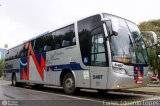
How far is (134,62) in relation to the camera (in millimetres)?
11039

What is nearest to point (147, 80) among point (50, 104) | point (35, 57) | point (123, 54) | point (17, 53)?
point (123, 54)

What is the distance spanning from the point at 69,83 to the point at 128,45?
356cm

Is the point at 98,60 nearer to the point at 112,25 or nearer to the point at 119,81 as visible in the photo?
the point at 119,81

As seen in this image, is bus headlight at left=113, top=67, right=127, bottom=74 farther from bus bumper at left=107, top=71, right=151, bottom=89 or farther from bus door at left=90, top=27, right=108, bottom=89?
bus door at left=90, top=27, right=108, bottom=89

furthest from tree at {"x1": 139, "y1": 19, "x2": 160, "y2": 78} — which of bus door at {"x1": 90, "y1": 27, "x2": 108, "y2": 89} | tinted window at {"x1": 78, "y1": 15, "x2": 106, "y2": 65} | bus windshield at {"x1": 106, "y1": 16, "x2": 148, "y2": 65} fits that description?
bus door at {"x1": 90, "y1": 27, "x2": 108, "y2": 89}

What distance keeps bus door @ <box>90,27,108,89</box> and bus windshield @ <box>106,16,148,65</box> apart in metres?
0.45

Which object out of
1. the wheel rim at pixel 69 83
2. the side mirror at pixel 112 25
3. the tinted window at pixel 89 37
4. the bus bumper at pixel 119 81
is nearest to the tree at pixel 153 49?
the wheel rim at pixel 69 83

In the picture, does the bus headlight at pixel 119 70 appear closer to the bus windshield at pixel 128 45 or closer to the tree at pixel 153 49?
the bus windshield at pixel 128 45

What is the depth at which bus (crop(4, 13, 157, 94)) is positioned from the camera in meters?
10.6

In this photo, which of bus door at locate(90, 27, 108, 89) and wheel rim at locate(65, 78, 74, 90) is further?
wheel rim at locate(65, 78, 74, 90)

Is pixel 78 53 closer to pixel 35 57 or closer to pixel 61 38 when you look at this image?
pixel 61 38

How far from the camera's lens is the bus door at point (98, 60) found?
35.5 feet

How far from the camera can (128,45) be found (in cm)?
1116

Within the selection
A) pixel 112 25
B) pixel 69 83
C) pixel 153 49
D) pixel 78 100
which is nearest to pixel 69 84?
pixel 69 83
